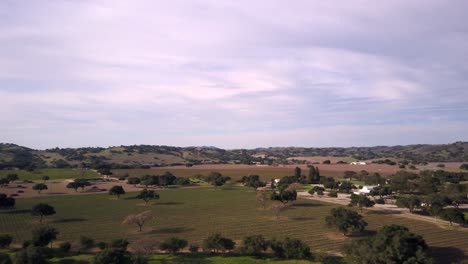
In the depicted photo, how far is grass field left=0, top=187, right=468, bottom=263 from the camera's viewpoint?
5859 cm

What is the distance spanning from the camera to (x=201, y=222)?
7131 centimetres

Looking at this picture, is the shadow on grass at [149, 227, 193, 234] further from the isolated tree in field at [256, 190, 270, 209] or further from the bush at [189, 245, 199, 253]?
the isolated tree in field at [256, 190, 270, 209]

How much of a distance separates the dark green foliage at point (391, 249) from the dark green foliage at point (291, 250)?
17.5 feet

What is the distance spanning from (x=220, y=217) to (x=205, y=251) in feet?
81.7

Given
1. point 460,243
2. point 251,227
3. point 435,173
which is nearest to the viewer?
point 460,243

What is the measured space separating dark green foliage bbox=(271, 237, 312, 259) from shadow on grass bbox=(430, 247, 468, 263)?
16845 mm

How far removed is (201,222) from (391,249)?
37.3 m

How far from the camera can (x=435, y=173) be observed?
13350 cm

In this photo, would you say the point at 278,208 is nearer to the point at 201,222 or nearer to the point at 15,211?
the point at 201,222

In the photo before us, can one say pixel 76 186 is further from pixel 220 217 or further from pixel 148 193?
pixel 220 217

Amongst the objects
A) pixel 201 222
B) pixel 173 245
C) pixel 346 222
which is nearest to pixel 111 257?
pixel 173 245

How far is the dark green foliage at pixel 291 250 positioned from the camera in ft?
155

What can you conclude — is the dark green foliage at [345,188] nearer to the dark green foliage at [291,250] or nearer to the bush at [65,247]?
the dark green foliage at [291,250]

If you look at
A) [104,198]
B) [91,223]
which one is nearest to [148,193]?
[104,198]
